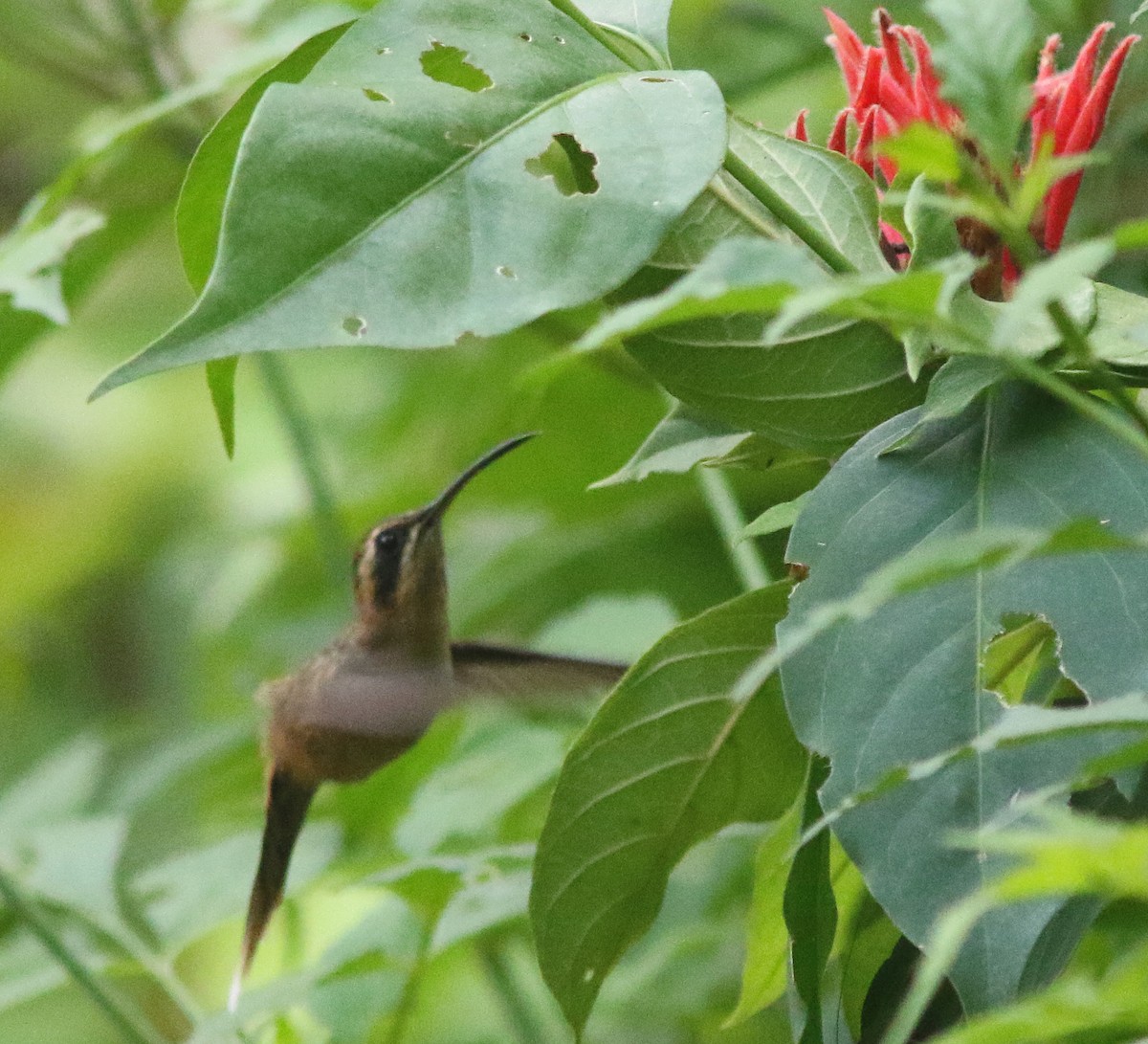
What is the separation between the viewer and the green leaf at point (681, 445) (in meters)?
0.90

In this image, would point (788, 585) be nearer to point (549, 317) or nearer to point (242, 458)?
point (549, 317)

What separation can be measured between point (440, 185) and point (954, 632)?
331 millimetres

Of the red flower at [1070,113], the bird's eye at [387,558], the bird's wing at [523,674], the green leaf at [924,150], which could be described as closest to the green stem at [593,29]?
the red flower at [1070,113]

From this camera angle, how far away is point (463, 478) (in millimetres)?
1376

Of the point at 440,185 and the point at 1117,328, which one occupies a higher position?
the point at 440,185

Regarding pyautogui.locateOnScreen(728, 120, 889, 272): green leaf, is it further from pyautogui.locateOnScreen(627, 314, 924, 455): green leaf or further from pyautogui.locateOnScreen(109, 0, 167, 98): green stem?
pyautogui.locateOnScreen(109, 0, 167, 98): green stem

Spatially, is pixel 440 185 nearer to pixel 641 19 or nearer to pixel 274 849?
pixel 641 19

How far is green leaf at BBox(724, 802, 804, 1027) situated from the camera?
3.13ft

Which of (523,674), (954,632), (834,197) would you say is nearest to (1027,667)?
(954,632)

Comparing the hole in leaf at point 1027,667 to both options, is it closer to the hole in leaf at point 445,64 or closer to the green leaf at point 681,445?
the green leaf at point 681,445

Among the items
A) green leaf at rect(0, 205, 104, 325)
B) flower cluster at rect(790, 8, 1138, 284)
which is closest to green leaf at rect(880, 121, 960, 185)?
flower cluster at rect(790, 8, 1138, 284)

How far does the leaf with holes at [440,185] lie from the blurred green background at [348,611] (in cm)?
48

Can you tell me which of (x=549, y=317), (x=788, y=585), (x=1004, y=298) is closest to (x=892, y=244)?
(x=1004, y=298)

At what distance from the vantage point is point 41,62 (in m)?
2.10
